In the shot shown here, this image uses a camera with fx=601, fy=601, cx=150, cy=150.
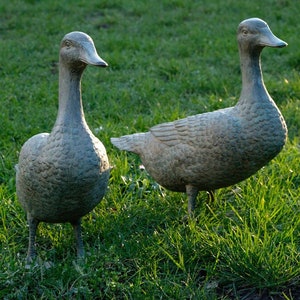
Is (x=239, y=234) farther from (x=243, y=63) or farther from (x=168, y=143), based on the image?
(x=243, y=63)

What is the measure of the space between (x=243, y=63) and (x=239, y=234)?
933mm

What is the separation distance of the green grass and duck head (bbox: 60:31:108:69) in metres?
0.93

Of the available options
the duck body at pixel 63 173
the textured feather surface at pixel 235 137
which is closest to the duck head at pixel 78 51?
the duck body at pixel 63 173

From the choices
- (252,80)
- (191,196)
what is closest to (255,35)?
(252,80)

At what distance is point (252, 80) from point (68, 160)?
1121mm

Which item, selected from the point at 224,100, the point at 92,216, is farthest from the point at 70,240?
the point at 224,100

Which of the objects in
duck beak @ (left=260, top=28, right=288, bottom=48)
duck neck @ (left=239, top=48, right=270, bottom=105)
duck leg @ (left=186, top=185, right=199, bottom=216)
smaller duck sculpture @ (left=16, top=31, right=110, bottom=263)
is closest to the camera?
smaller duck sculpture @ (left=16, top=31, right=110, bottom=263)

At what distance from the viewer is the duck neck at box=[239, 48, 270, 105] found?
3.19 metres

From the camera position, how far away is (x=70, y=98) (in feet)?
9.40

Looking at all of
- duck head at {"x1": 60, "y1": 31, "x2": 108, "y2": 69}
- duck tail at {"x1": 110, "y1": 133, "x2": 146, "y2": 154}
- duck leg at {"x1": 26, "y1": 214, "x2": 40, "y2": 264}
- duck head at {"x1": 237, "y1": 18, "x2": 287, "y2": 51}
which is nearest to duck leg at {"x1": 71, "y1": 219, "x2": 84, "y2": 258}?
duck leg at {"x1": 26, "y1": 214, "x2": 40, "y2": 264}

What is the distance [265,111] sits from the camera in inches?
124

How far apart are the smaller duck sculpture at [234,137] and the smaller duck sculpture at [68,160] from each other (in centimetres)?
55

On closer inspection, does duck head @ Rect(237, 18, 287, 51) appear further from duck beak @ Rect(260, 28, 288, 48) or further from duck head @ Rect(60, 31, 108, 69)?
duck head @ Rect(60, 31, 108, 69)

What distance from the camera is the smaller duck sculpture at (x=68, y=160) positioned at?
2.77m
